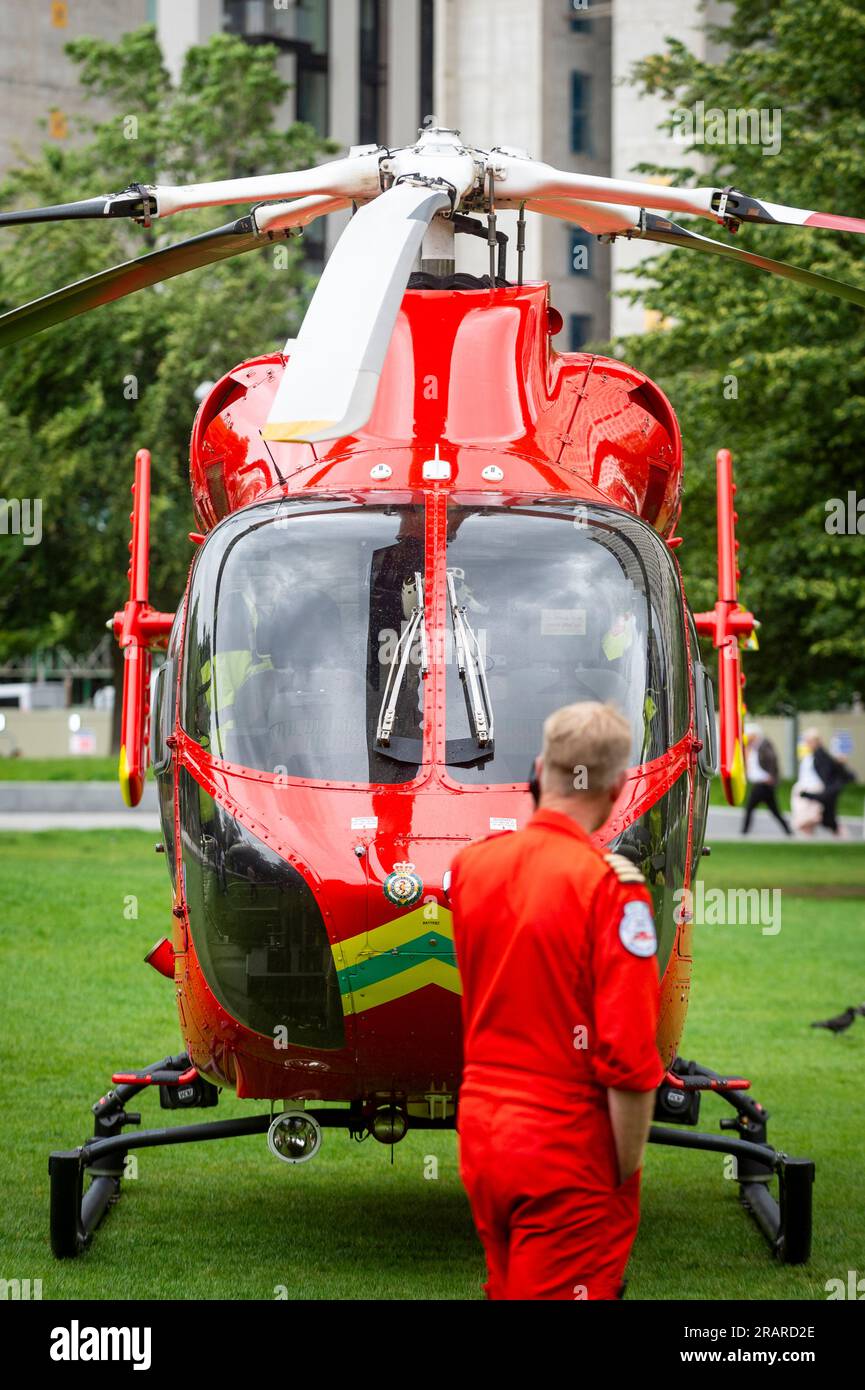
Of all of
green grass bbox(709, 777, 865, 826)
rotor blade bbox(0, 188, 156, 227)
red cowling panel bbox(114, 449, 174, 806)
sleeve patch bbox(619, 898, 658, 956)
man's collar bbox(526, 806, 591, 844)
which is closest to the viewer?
sleeve patch bbox(619, 898, 658, 956)

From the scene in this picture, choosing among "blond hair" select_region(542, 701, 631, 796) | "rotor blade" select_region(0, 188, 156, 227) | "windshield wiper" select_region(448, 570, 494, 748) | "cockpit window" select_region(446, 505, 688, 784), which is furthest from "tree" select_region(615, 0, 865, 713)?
"blond hair" select_region(542, 701, 631, 796)

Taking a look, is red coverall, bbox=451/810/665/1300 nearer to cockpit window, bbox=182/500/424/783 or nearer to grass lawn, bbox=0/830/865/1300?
cockpit window, bbox=182/500/424/783

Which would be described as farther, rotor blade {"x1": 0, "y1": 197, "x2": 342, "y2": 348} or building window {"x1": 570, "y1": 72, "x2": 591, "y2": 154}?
building window {"x1": 570, "y1": 72, "x2": 591, "y2": 154}

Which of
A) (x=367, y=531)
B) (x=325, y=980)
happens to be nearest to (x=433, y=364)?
(x=367, y=531)

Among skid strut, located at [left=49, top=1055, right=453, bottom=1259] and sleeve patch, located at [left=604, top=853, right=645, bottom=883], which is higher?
sleeve patch, located at [left=604, top=853, right=645, bottom=883]

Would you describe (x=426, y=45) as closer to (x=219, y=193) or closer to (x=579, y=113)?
(x=579, y=113)

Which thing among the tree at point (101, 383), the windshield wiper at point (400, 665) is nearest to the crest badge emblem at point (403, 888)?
the windshield wiper at point (400, 665)

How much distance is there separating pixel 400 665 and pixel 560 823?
2.30 meters

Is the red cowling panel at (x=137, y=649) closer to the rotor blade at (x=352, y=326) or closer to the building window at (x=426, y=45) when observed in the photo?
the rotor blade at (x=352, y=326)

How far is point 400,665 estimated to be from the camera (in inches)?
258

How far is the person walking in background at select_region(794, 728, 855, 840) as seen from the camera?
29.9 metres

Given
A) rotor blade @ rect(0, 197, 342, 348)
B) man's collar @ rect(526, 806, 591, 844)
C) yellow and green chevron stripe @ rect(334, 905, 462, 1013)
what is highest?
rotor blade @ rect(0, 197, 342, 348)

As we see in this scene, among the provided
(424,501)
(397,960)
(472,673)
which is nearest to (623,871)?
(397,960)

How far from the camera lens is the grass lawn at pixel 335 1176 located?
23.6ft
